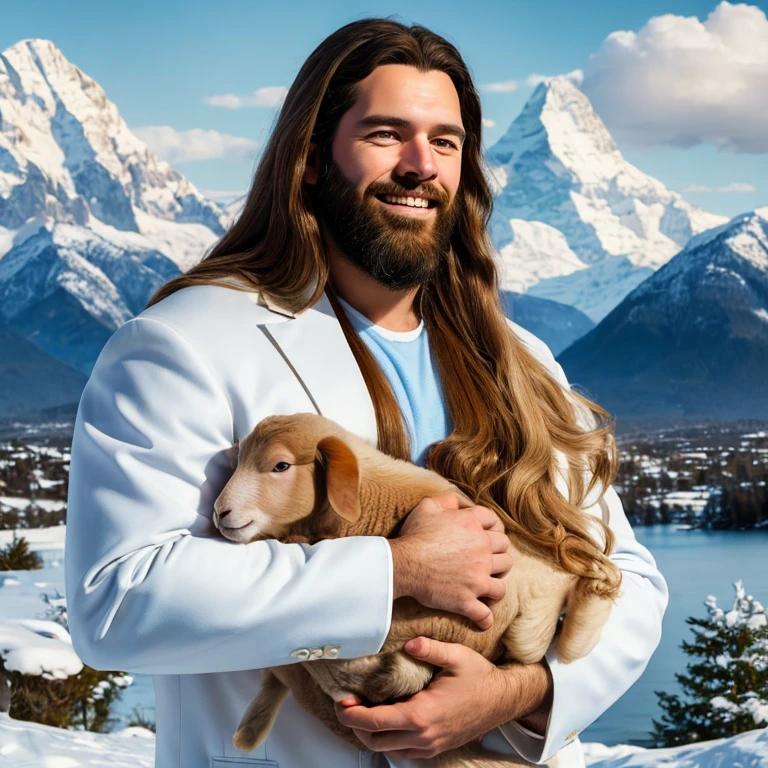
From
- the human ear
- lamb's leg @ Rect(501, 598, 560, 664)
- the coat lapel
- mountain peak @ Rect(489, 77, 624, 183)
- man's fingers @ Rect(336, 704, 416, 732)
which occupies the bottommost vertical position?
man's fingers @ Rect(336, 704, 416, 732)

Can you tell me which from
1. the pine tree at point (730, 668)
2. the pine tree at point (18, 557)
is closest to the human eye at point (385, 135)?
the pine tree at point (730, 668)

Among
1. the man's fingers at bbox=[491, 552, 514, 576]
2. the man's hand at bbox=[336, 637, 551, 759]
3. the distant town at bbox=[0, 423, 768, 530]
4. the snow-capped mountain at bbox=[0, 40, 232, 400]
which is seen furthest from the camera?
the snow-capped mountain at bbox=[0, 40, 232, 400]

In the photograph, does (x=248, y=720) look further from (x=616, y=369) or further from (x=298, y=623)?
(x=616, y=369)

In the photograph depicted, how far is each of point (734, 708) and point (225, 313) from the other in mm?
13199

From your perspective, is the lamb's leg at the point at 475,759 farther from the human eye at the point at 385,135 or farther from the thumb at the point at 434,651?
the human eye at the point at 385,135

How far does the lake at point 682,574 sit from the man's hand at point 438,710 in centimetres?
1518

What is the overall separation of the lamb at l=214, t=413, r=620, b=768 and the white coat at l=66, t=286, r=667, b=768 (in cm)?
6

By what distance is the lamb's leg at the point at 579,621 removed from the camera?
75.7 inches

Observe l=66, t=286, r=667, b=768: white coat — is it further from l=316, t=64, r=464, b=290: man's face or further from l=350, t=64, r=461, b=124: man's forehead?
l=350, t=64, r=461, b=124: man's forehead

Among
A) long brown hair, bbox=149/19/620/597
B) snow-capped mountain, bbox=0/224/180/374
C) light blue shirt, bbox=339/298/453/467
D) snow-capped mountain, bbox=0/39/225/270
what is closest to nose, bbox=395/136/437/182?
long brown hair, bbox=149/19/620/597

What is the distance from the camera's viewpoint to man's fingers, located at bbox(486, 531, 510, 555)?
1.81 m

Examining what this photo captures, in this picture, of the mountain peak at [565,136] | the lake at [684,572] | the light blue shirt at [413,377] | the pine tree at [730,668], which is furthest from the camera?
the mountain peak at [565,136]

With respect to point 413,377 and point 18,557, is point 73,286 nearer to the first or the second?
point 18,557

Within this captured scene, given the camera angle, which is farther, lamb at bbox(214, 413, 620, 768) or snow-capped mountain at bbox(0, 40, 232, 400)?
snow-capped mountain at bbox(0, 40, 232, 400)
